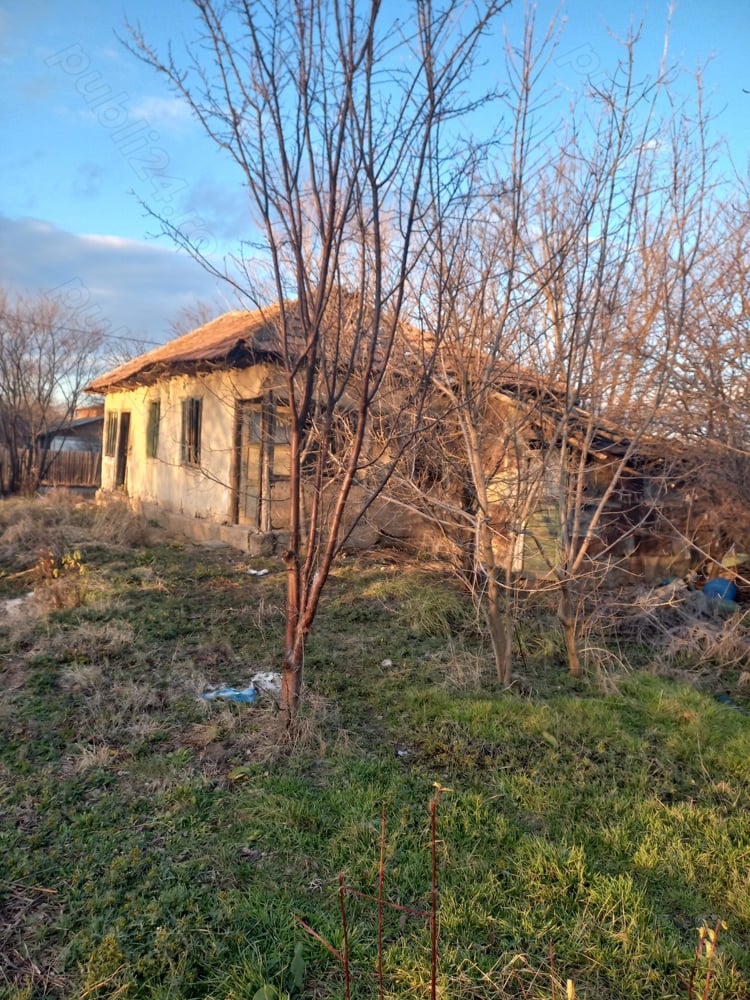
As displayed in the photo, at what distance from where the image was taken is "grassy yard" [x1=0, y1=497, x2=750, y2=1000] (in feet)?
7.20

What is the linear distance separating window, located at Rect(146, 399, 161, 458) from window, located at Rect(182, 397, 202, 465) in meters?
1.91

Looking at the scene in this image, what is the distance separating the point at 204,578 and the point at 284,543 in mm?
1782

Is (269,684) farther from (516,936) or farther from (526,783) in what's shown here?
(516,936)

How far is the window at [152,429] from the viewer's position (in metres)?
13.4

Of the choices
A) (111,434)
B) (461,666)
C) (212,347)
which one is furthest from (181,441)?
(111,434)

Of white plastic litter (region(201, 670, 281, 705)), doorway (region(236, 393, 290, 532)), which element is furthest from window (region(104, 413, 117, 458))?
white plastic litter (region(201, 670, 281, 705))

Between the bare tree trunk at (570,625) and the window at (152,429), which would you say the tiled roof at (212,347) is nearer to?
the window at (152,429)

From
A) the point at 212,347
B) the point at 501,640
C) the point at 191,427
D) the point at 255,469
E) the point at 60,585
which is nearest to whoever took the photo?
the point at 501,640

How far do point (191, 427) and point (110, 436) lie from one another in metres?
6.40

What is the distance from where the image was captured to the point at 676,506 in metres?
8.45

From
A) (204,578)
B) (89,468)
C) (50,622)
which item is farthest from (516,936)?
(89,468)

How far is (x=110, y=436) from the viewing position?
55.3ft

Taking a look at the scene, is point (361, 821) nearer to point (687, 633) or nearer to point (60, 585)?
point (687, 633)

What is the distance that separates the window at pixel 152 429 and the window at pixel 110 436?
3245 millimetres
